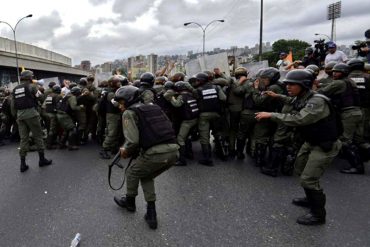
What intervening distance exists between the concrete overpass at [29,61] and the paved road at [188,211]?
34805 mm

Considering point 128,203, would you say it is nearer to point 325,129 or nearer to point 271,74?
point 325,129

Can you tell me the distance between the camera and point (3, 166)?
688 cm

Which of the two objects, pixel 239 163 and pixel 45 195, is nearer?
pixel 45 195

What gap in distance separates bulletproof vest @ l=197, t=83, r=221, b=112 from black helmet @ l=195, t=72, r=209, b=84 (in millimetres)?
109

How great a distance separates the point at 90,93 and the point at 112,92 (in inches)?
54.8

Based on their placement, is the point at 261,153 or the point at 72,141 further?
the point at 72,141

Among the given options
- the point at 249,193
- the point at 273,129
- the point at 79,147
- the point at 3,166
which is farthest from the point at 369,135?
the point at 3,166

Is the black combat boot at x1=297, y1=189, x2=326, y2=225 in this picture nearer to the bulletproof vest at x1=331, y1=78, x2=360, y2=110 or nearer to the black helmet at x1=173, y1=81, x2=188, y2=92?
the bulletproof vest at x1=331, y1=78, x2=360, y2=110

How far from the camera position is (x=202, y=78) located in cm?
651

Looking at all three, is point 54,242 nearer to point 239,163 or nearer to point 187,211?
point 187,211

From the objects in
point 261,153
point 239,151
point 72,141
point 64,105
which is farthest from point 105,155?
point 261,153

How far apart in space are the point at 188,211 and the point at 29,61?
43.6 m

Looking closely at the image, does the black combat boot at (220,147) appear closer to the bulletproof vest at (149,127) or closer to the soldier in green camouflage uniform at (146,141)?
the soldier in green camouflage uniform at (146,141)

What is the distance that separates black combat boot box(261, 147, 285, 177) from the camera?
5.62 m
